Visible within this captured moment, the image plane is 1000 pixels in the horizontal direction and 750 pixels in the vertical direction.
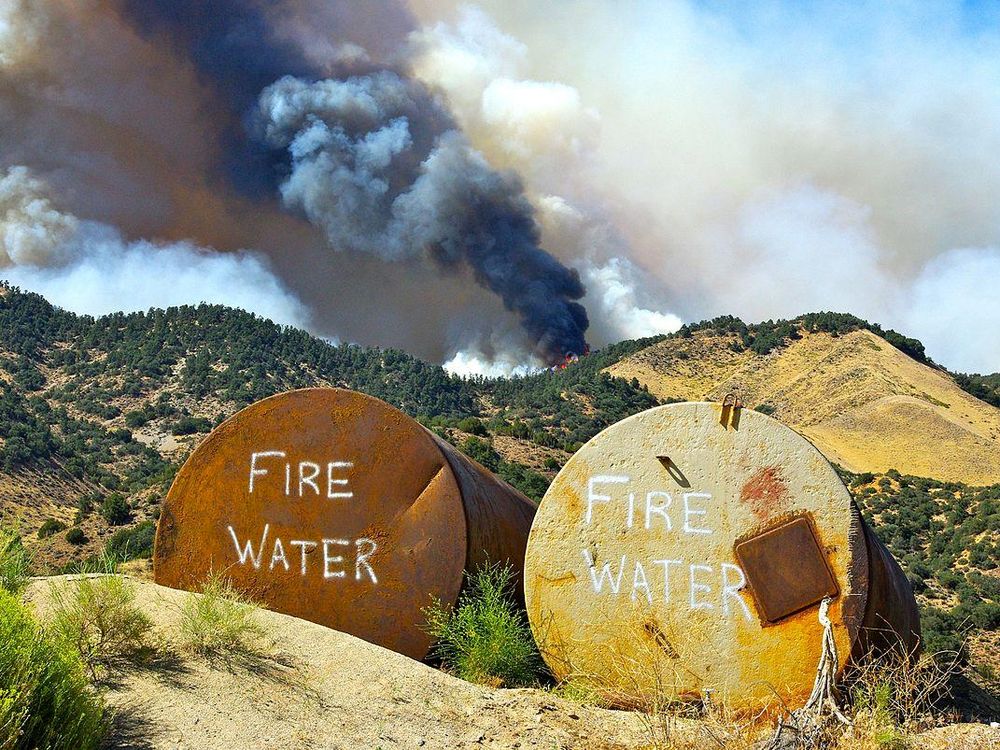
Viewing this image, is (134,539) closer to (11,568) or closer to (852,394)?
(11,568)

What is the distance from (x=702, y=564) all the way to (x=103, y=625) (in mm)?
4344

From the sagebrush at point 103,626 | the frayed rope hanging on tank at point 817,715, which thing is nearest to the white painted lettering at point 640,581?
the frayed rope hanging on tank at point 817,715

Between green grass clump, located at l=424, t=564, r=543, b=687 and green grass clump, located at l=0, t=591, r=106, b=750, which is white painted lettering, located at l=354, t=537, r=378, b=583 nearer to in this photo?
green grass clump, located at l=424, t=564, r=543, b=687

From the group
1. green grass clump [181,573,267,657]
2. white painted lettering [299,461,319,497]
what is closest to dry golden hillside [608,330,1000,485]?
white painted lettering [299,461,319,497]

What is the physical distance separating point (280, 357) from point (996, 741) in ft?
182

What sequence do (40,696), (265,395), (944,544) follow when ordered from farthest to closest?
(265,395), (944,544), (40,696)

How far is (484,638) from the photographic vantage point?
26.6 feet

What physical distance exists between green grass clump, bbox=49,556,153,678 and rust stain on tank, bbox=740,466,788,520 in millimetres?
4469

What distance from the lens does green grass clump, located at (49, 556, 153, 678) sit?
22.0 ft

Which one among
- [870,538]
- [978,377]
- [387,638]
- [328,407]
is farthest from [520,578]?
[978,377]

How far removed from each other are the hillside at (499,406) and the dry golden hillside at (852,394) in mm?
157

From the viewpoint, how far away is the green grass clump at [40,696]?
505 centimetres

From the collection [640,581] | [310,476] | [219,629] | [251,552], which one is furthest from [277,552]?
[640,581]

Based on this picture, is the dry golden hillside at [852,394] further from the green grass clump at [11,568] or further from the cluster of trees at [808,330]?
the green grass clump at [11,568]
